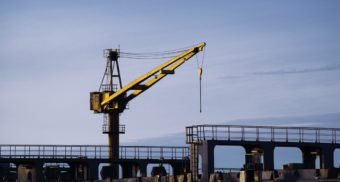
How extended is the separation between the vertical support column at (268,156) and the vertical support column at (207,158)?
6786mm

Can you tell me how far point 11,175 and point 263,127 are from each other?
49.4 m

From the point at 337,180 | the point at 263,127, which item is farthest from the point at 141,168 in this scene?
the point at 337,180

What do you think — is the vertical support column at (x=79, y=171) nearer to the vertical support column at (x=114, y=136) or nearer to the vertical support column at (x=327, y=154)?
the vertical support column at (x=114, y=136)

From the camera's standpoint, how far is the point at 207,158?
80500mm

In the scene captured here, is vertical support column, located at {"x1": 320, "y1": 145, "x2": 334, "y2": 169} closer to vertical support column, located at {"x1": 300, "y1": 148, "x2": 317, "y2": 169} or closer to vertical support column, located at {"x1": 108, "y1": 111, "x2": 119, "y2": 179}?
vertical support column, located at {"x1": 300, "y1": 148, "x2": 317, "y2": 169}

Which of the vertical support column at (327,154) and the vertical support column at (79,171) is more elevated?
the vertical support column at (327,154)

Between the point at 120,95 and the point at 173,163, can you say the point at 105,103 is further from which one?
the point at 173,163

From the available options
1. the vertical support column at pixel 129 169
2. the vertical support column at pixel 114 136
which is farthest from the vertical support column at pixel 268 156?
the vertical support column at pixel 129 169

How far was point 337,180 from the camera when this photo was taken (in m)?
60.7

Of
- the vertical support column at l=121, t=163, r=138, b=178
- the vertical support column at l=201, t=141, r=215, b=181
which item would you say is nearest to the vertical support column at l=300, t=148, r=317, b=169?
the vertical support column at l=201, t=141, r=215, b=181

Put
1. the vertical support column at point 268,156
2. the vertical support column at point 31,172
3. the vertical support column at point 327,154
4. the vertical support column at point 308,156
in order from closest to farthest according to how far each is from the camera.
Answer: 1. the vertical support column at point 268,156
2. the vertical support column at point 327,154
3. the vertical support column at point 308,156
4. the vertical support column at point 31,172

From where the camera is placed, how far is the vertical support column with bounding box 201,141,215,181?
7973 centimetres

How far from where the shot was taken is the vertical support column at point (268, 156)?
8588 cm

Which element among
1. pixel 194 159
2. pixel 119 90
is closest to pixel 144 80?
pixel 119 90
